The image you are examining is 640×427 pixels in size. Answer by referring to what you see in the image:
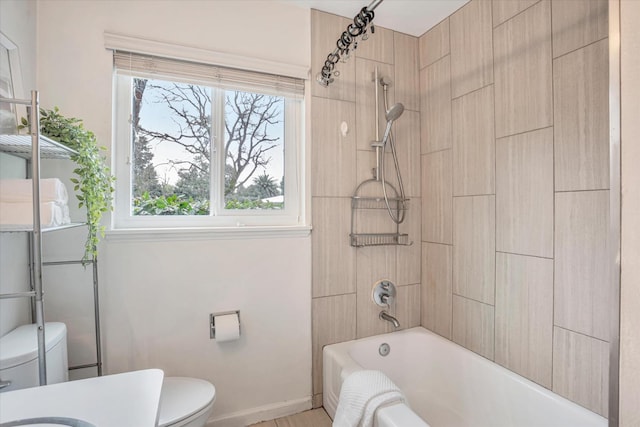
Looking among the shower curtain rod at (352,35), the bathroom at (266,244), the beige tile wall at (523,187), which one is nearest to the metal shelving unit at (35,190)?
the bathroom at (266,244)

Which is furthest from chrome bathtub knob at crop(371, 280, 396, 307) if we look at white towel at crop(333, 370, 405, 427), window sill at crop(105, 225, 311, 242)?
white towel at crop(333, 370, 405, 427)

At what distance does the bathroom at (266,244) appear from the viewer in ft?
4.99

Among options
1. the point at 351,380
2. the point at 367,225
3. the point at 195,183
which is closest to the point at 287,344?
the point at 351,380

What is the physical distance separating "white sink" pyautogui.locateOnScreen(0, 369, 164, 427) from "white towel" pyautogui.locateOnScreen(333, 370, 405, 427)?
80 cm

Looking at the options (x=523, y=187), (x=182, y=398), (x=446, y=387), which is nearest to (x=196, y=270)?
(x=182, y=398)

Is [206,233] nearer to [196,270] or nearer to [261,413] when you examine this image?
[196,270]

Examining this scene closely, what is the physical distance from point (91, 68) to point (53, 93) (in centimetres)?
21

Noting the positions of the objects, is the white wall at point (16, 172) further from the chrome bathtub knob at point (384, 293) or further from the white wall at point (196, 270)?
the chrome bathtub knob at point (384, 293)

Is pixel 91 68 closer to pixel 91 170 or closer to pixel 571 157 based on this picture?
pixel 91 170

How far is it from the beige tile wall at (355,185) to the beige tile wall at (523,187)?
136 millimetres

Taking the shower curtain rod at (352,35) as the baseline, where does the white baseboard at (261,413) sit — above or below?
below

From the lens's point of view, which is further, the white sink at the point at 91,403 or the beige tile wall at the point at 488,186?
the beige tile wall at the point at 488,186

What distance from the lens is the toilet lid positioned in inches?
50.4

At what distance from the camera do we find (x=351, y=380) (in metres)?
1.38
